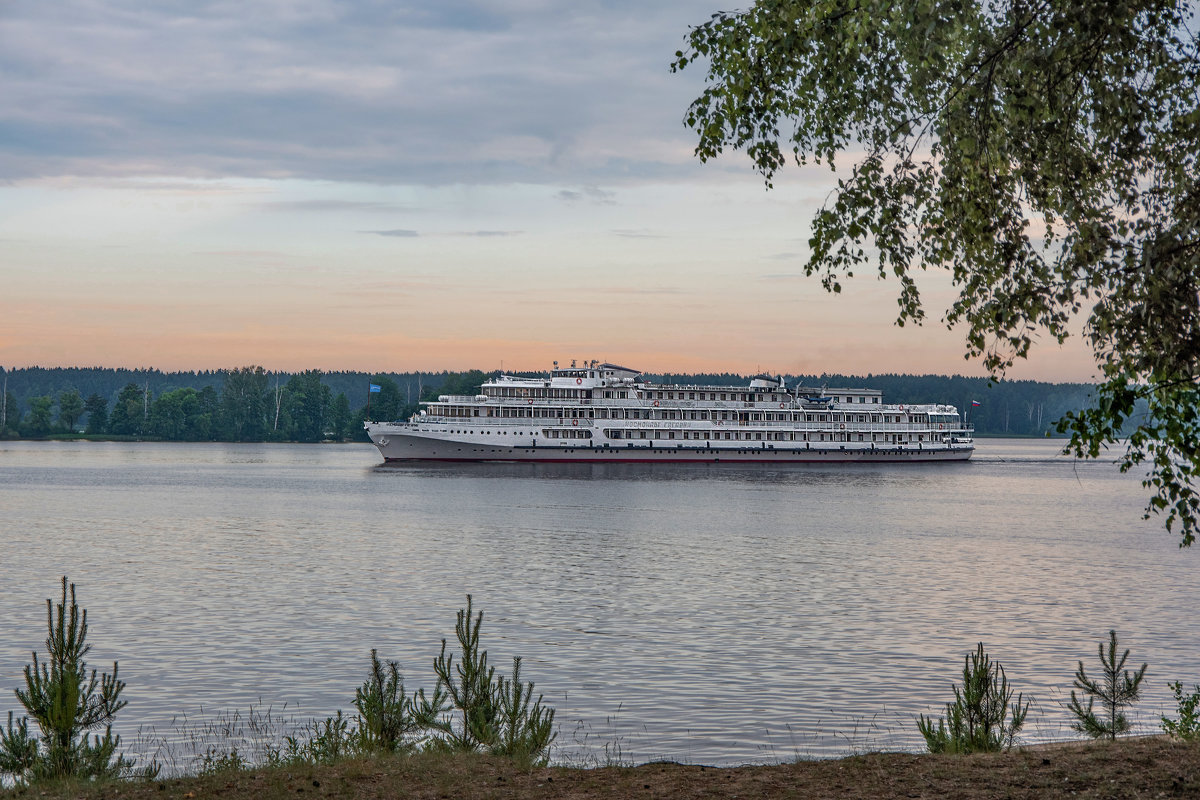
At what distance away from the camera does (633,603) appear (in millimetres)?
28766

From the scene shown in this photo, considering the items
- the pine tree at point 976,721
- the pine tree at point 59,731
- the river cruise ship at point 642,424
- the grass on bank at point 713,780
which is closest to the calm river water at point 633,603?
the pine tree at point 976,721

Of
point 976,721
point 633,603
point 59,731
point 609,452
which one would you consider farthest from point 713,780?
point 609,452

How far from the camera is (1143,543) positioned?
50250 millimetres

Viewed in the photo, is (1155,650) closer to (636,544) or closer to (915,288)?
(915,288)

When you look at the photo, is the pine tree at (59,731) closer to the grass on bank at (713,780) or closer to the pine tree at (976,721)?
the grass on bank at (713,780)

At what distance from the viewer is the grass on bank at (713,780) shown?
29.9 feet

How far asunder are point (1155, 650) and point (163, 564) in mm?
28881

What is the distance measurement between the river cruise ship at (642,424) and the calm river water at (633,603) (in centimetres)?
3937

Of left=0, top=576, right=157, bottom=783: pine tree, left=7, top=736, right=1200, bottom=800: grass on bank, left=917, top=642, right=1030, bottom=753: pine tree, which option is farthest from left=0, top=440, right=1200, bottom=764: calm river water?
left=0, top=576, right=157, bottom=783: pine tree

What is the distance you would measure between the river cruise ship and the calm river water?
39372 mm

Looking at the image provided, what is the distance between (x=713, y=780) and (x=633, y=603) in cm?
1900

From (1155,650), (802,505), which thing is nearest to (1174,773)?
(1155,650)

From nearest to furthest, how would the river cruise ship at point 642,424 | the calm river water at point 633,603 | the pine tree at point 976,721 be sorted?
the pine tree at point 976,721 → the calm river water at point 633,603 → the river cruise ship at point 642,424

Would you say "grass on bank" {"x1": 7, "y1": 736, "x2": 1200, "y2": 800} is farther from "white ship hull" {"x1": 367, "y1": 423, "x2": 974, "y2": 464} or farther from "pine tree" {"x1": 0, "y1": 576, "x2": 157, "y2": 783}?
"white ship hull" {"x1": 367, "y1": 423, "x2": 974, "y2": 464}
